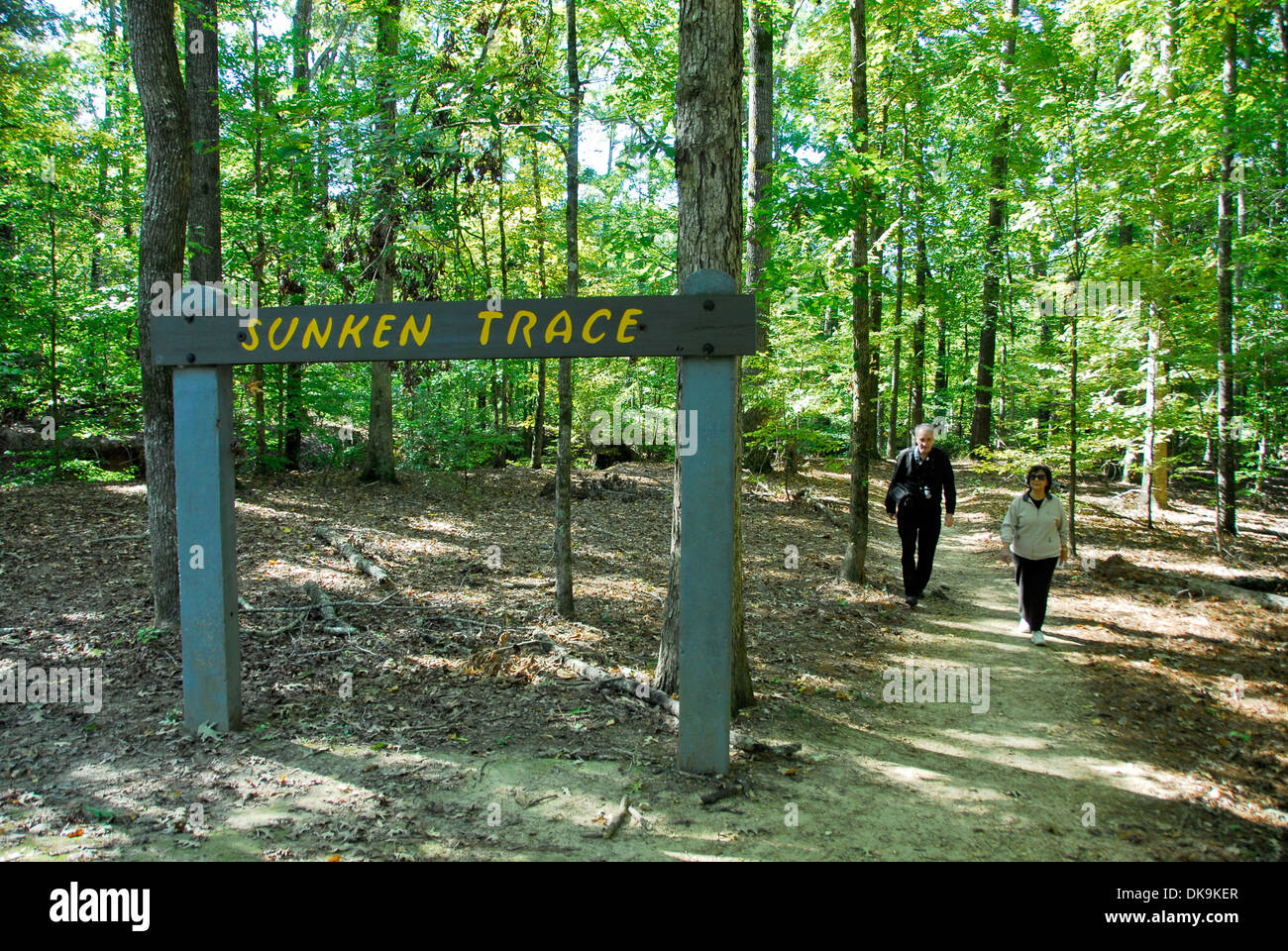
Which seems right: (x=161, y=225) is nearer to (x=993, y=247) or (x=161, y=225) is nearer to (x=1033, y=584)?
(x=1033, y=584)

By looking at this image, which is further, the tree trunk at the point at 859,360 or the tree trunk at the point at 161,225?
the tree trunk at the point at 859,360

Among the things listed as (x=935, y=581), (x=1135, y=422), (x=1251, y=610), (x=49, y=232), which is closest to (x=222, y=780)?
(x=935, y=581)

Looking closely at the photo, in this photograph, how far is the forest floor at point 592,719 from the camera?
3.65 meters

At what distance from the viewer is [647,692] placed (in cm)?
530

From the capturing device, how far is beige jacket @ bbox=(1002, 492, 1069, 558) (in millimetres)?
6965

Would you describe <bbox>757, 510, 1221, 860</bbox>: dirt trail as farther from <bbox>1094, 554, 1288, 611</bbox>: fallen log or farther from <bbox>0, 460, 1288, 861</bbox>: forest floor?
<bbox>1094, 554, 1288, 611</bbox>: fallen log

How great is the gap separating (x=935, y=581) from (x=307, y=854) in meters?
8.10

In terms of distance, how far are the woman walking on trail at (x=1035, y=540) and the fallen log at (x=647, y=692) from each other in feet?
12.2

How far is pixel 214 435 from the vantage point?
449 cm

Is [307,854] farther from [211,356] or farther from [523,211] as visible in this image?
[523,211]

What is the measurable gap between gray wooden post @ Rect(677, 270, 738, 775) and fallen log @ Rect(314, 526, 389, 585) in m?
4.71

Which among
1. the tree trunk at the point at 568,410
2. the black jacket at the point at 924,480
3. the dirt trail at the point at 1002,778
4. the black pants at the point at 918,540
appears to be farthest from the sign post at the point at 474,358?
the black pants at the point at 918,540

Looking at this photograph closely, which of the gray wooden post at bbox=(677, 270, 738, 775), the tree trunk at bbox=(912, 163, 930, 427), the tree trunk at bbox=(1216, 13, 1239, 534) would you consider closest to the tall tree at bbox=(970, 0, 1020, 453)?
the tree trunk at bbox=(912, 163, 930, 427)

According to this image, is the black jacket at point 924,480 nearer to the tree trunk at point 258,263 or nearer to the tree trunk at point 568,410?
the tree trunk at point 568,410
